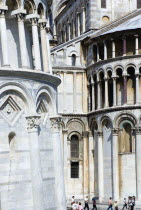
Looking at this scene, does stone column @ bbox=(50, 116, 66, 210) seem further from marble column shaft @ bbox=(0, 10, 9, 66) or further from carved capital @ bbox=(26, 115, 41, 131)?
marble column shaft @ bbox=(0, 10, 9, 66)

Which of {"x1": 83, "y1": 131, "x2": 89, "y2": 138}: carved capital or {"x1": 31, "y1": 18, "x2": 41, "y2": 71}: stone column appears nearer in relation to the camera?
{"x1": 31, "y1": 18, "x2": 41, "y2": 71}: stone column

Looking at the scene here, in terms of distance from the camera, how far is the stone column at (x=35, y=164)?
86.0ft

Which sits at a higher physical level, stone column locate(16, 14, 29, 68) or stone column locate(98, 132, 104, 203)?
stone column locate(16, 14, 29, 68)

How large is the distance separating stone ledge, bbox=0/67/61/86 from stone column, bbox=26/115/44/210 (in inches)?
66.7

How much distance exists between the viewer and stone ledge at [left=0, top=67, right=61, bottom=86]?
25750 millimetres

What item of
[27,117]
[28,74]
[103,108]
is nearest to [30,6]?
[28,74]

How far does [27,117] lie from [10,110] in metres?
0.77

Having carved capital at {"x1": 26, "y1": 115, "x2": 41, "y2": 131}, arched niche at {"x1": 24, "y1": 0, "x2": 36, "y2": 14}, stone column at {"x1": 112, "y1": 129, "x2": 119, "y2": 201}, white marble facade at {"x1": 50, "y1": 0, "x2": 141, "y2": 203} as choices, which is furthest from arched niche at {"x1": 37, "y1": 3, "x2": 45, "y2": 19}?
stone column at {"x1": 112, "y1": 129, "x2": 119, "y2": 201}

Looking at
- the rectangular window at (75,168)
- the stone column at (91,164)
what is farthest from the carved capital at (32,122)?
the rectangular window at (75,168)

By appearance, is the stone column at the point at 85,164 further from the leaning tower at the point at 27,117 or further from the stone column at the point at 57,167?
the leaning tower at the point at 27,117

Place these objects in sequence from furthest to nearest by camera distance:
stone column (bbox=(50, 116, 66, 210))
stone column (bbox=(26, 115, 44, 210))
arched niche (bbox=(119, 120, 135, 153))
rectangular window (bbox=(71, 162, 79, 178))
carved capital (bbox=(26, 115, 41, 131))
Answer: rectangular window (bbox=(71, 162, 79, 178)) < arched niche (bbox=(119, 120, 135, 153)) < stone column (bbox=(50, 116, 66, 210)) < carved capital (bbox=(26, 115, 41, 131)) < stone column (bbox=(26, 115, 44, 210))

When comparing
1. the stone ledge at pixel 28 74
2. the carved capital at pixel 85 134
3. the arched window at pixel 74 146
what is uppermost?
the stone ledge at pixel 28 74

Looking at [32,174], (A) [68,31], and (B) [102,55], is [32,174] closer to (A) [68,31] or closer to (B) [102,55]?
(B) [102,55]

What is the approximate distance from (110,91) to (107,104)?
125 cm
